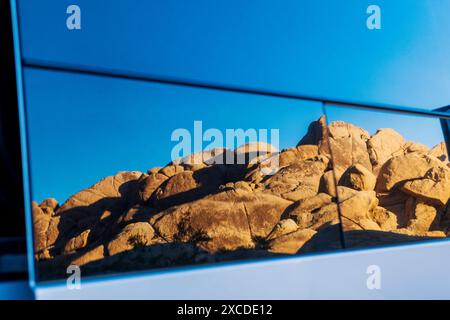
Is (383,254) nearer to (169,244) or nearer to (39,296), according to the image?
(39,296)

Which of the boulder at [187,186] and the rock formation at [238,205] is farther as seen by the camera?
the boulder at [187,186]

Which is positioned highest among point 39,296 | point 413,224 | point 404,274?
point 39,296

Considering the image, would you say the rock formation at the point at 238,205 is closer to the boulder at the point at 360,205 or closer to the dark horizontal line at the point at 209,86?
the boulder at the point at 360,205

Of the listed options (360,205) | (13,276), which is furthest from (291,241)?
(13,276)

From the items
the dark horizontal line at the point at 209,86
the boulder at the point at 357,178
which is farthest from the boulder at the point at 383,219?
the dark horizontal line at the point at 209,86

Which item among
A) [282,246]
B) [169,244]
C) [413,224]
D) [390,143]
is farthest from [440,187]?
[169,244]

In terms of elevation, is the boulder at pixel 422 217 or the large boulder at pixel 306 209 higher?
the large boulder at pixel 306 209

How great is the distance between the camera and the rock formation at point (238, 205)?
27.8ft

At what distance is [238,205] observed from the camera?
9781mm

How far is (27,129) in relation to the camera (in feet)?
3.20

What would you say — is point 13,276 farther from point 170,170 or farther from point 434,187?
point 434,187

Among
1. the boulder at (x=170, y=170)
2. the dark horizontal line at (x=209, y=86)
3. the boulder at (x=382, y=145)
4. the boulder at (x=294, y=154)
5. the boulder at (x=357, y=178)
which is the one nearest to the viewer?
the dark horizontal line at (x=209, y=86)

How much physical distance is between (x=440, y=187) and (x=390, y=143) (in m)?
3.16
